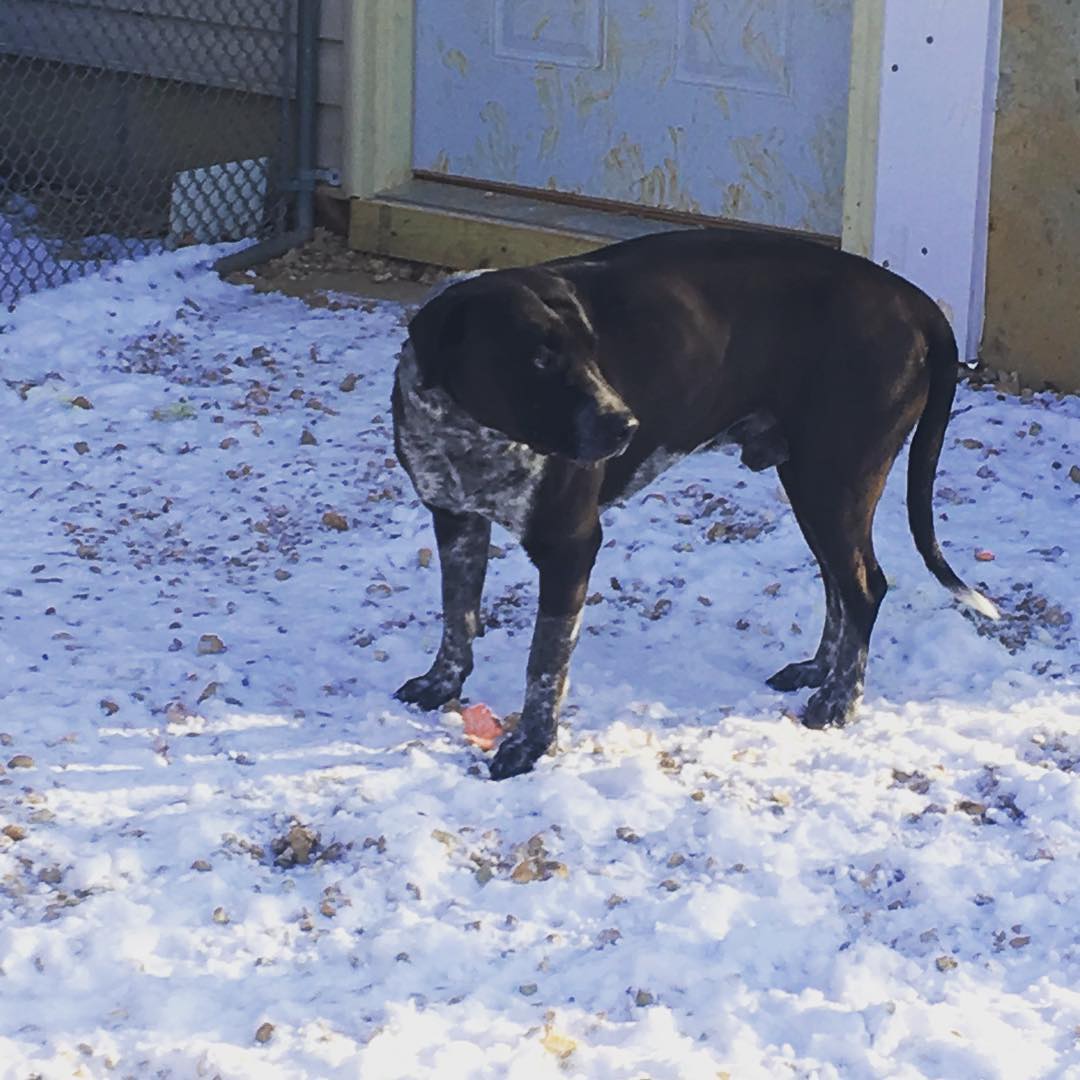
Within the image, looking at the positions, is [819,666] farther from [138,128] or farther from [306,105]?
[138,128]

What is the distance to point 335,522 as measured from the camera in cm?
569

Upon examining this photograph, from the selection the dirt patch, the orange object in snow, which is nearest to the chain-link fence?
the dirt patch

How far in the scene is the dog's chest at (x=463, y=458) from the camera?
13.4ft

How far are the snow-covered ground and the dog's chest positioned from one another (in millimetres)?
552

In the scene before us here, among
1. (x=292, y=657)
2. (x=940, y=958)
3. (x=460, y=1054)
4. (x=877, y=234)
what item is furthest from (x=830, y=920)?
(x=877, y=234)

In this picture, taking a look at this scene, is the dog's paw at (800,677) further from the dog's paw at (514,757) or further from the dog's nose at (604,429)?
the dog's nose at (604,429)

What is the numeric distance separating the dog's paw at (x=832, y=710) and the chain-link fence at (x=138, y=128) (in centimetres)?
406

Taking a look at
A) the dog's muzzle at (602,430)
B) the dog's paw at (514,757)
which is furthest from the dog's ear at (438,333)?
the dog's paw at (514,757)

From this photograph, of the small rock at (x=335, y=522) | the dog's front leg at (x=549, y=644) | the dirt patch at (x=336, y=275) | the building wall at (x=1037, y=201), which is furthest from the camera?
the dirt patch at (x=336, y=275)

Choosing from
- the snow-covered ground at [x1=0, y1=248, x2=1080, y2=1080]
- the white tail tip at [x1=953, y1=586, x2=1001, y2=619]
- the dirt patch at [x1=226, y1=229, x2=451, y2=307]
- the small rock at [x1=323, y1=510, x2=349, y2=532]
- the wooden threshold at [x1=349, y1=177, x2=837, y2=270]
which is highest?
the wooden threshold at [x1=349, y1=177, x2=837, y2=270]

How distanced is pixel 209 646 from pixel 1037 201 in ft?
9.83

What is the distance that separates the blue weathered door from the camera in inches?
279

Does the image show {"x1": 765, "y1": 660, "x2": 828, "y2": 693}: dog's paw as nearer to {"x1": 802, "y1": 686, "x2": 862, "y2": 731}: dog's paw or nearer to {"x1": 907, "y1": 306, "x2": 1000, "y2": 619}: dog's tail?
{"x1": 802, "y1": 686, "x2": 862, "y2": 731}: dog's paw

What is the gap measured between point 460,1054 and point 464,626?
4.83 feet
